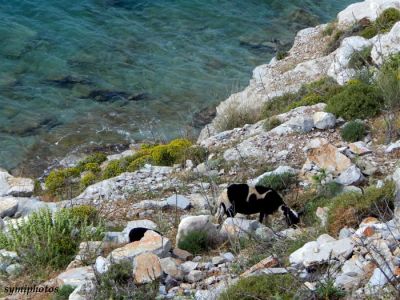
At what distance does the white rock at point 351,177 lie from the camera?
404 inches

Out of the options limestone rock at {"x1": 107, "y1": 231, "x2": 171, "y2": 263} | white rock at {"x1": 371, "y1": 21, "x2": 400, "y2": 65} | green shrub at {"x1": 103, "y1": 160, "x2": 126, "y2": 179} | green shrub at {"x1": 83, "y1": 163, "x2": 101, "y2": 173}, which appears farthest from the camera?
white rock at {"x1": 371, "y1": 21, "x2": 400, "y2": 65}

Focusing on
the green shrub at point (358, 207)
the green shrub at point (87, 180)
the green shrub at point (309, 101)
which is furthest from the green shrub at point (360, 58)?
the green shrub at point (358, 207)

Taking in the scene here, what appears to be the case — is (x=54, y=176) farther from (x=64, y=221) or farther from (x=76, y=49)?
(x=76, y=49)

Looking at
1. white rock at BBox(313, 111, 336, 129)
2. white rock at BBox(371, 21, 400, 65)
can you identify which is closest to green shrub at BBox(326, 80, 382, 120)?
white rock at BBox(313, 111, 336, 129)

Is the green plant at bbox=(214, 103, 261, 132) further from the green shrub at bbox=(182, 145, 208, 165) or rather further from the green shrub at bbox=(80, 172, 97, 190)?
the green shrub at bbox=(80, 172, 97, 190)

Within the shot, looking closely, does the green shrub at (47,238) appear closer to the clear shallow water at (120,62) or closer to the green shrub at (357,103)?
the green shrub at (357,103)

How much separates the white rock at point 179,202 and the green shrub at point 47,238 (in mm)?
1517

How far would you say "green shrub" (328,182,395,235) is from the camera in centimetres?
841

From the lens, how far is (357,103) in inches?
510

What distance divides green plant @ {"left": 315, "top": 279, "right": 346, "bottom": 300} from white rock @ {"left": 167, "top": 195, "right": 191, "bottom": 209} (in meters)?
4.59

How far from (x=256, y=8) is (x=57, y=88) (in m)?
10.5

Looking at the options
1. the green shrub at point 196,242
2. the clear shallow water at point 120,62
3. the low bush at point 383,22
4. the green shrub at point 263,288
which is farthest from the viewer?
the clear shallow water at point 120,62

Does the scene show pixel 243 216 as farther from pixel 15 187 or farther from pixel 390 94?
pixel 15 187

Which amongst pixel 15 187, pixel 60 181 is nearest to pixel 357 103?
pixel 60 181
